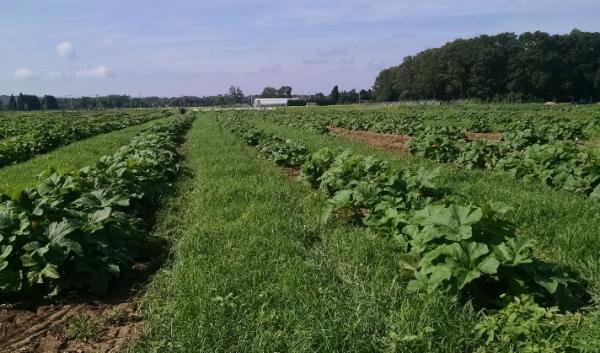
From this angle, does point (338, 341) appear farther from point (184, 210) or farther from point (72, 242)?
point (184, 210)

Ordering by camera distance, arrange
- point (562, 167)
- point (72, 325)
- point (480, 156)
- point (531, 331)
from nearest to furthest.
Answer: point (531, 331) < point (72, 325) < point (562, 167) < point (480, 156)

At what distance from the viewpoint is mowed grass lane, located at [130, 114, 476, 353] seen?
338cm

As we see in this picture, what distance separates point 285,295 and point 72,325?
5.50 feet

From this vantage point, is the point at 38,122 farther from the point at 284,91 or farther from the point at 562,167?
the point at 284,91

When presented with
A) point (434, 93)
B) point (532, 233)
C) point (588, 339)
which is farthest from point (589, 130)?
point (434, 93)

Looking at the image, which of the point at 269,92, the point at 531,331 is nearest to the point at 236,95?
the point at 269,92

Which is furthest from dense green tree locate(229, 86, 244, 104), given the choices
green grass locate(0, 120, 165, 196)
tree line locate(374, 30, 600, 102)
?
green grass locate(0, 120, 165, 196)

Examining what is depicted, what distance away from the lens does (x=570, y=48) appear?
320 ft

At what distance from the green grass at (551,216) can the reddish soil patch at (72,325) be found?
126 inches

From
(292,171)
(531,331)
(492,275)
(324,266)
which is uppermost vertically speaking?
(492,275)

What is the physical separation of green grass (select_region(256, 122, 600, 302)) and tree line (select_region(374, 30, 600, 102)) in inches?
3303

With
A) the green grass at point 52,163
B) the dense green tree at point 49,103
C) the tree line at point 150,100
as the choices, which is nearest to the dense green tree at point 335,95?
the tree line at point 150,100

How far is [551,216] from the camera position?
5.95m

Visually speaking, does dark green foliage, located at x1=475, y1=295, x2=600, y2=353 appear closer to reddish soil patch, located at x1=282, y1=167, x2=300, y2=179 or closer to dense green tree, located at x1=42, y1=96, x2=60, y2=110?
reddish soil patch, located at x1=282, y1=167, x2=300, y2=179
